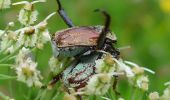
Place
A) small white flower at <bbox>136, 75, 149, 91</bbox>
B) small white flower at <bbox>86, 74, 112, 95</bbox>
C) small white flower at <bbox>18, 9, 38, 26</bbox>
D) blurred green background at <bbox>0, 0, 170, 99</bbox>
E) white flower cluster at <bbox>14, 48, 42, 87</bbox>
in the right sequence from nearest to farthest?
small white flower at <bbox>86, 74, 112, 95</bbox> < white flower cluster at <bbox>14, 48, 42, 87</bbox> < small white flower at <bbox>136, 75, 149, 91</bbox> < small white flower at <bbox>18, 9, 38, 26</bbox> < blurred green background at <bbox>0, 0, 170, 99</bbox>

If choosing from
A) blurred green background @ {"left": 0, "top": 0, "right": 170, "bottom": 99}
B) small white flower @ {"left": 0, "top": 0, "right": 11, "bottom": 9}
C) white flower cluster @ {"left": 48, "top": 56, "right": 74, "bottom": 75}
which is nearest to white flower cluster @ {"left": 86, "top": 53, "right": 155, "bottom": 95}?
white flower cluster @ {"left": 48, "top": 56, "right": 74, "bottom": 75}

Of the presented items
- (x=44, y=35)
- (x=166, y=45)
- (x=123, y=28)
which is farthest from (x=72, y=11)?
(x=44, y=35)

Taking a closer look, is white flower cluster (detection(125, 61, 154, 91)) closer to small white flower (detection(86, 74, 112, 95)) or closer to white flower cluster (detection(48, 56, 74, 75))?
small white flower (detection(86, 74, 112, 95))

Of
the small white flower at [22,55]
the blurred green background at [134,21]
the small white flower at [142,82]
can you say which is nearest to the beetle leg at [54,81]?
the small white flower at [22,55]

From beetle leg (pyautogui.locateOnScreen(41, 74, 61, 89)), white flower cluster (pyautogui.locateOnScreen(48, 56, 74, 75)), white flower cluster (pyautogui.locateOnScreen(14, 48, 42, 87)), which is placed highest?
white flower cluster (pyautogui.locateOnScreen(14, 48, 42, 87))

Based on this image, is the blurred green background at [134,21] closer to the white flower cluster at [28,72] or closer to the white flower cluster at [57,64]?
the white flower cluster at [57,64]

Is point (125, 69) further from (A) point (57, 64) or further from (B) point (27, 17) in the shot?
(B) point (27, 17)
